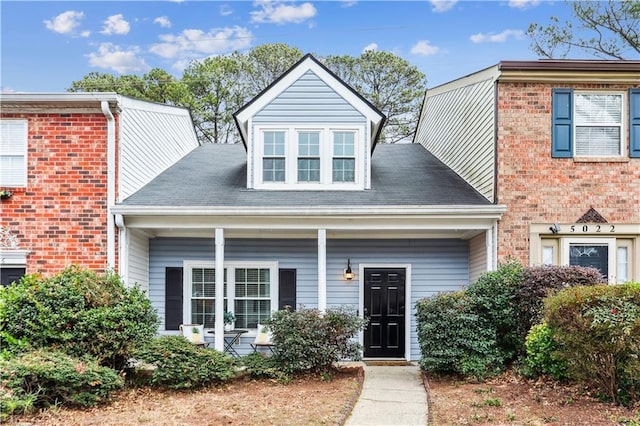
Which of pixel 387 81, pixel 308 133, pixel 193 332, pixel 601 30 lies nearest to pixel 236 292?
pixel 193 332

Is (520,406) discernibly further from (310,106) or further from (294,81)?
(294,81)

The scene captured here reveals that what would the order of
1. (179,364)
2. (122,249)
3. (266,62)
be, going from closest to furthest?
(179,364) → (122,249) → (266,62)

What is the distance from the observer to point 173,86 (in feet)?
85.8

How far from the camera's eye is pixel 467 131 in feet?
A: 43.3

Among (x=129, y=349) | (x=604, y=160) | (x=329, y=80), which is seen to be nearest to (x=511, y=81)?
(x=604, y=160)

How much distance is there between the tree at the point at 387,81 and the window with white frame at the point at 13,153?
705 inches

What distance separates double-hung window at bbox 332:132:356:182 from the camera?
1264 cm

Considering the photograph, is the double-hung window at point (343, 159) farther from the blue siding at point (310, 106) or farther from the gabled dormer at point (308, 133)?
the blue siding at point (310, 106)

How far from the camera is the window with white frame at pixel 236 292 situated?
12992 millimetres

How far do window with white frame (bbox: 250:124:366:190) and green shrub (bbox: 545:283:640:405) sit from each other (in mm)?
5682

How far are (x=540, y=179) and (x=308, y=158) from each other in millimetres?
4544

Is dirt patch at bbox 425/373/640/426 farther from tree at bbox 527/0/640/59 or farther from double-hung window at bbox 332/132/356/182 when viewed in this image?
tree at bbox 527/0/640/59

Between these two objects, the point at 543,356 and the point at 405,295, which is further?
the point at 405,295

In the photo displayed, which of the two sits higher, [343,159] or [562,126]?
[562,126]
